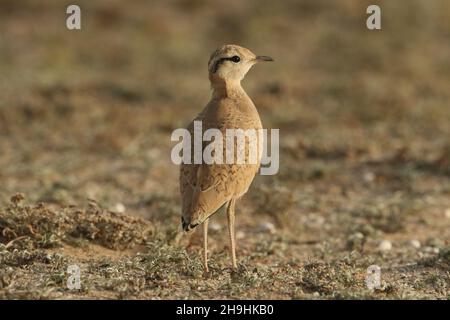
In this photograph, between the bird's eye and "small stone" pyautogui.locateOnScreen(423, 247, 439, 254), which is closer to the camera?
the bird's eye

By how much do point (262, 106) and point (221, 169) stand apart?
24.2ft

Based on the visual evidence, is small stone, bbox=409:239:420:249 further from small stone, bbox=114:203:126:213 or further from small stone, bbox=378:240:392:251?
small stone, bbox=114:203:126:213

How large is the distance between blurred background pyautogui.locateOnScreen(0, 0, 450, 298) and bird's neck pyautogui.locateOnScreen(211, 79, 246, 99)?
1580mm

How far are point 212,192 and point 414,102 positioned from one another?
27.3ft

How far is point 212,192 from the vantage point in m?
5.79

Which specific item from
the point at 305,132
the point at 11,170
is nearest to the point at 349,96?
the point at 305,132

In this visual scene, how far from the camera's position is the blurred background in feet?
28.5

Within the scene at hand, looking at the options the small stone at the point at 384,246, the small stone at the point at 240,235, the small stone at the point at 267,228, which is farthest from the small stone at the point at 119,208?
the small stone at the point at 384,246

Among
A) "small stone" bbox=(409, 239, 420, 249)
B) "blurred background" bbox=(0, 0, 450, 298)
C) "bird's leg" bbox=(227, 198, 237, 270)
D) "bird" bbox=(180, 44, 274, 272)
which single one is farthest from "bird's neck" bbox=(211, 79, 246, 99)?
"small stone" bbox=(409, 239, 420, 249)

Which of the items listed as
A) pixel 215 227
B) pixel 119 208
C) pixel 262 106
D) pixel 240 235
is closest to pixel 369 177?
pixel 240 235

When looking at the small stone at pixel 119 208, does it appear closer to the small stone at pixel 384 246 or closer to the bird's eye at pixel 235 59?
the bird's eye at pixel 235 59

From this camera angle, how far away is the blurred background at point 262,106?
8.68m

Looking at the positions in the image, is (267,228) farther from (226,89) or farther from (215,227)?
(226,89)
